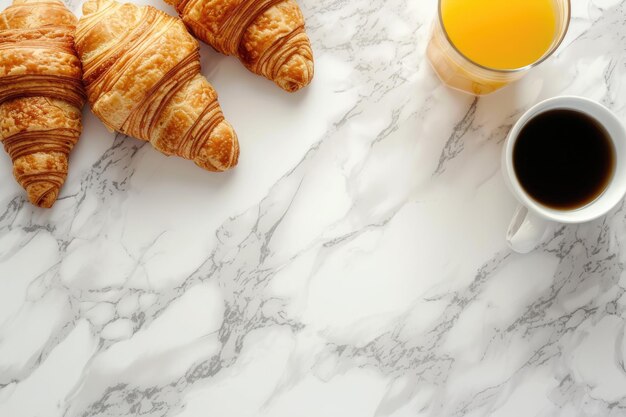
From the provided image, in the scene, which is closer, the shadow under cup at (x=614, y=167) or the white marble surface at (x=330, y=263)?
the shadow under cup at (x=614, y=167)

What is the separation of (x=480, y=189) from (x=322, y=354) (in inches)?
18.0

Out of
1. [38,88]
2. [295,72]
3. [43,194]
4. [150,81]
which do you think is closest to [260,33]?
[295,72]

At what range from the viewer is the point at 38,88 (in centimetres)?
107

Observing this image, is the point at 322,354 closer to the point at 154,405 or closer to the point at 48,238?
the point at 154,405

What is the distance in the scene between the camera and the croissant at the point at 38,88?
1.06 m

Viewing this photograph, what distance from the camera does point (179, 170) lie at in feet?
3.93

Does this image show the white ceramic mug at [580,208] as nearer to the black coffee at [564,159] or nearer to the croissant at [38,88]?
the black coffee at [564,159]

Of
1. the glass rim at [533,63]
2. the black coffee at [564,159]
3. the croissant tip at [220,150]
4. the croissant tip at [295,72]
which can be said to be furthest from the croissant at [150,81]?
the black coffee at [564,159]

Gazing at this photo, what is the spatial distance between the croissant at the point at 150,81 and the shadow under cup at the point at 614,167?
505 millimetres

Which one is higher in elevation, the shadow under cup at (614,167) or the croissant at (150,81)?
the croissant at (150,81)

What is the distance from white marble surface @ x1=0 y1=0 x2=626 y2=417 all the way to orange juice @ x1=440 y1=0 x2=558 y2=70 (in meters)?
0.15

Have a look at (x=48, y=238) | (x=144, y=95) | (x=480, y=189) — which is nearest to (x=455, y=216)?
(x=480, y=189)

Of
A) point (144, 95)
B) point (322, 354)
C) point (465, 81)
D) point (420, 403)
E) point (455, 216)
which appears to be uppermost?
point (144, 95)

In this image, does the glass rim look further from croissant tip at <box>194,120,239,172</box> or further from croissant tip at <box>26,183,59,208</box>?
croissant tip at <box>26,183,59,208</box>
